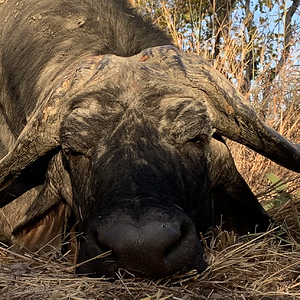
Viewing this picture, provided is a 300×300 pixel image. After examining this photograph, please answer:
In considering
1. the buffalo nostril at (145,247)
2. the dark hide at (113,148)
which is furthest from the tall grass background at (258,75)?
the buffalo nostril at (145,247)

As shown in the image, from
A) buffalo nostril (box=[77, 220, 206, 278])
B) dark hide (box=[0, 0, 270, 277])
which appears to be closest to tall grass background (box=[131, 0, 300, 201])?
dark hide (box=[0, 0, 270, 277])

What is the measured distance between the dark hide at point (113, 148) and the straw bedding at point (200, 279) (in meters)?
0.08

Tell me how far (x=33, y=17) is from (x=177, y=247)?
2.98 m

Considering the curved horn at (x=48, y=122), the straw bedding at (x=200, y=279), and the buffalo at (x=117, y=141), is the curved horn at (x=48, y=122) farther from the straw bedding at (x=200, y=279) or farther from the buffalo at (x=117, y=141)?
the straw bedding at (x=200, y=279)

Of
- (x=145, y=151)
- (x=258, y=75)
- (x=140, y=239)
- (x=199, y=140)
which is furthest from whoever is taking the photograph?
(x=258, y=75)

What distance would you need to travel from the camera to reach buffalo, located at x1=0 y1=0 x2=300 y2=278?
2352 millimetres

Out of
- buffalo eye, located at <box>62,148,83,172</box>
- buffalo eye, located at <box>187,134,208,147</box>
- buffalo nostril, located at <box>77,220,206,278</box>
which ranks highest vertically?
buffalo eye, located at <box>187,134,208,147</box>

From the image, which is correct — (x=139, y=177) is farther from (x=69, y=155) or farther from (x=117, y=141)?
(x=69, y=155)

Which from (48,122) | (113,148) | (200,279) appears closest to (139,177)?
(113,148)

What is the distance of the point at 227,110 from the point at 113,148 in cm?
88

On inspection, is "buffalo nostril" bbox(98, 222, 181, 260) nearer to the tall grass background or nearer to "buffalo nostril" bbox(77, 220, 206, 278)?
"buffalo nostril" bbox(77, 220, 206, 278)

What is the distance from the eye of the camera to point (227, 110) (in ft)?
10.7

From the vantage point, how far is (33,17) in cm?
450

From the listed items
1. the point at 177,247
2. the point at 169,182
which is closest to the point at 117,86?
the point at 169,182
